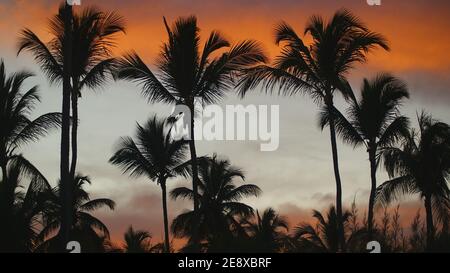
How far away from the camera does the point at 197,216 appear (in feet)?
66.0

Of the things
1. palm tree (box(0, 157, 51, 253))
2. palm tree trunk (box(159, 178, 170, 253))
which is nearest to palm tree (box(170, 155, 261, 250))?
palm tree trunk (box(159, 178, 170, 253))

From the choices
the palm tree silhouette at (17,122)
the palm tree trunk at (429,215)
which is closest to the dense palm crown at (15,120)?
the palm tree silhouette at (17,122)

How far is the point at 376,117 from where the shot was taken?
23703 millimetres

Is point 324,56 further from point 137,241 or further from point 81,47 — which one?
point 137,241

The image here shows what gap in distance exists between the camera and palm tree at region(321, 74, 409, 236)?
2361cm

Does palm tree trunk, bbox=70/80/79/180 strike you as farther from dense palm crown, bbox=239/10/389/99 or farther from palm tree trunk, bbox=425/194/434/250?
palm tree trunk, bbox=425/194/434/250

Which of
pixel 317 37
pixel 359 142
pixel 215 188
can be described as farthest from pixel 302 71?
pixel 215 188

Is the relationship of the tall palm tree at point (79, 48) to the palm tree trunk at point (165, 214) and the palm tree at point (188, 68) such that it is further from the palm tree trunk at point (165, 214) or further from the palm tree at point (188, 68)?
the palm tree trunk at point (165, 214)

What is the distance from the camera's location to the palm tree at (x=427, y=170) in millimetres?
24656

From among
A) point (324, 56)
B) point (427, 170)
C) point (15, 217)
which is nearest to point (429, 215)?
point (427, 170)

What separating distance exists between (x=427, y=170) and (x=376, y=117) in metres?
2.98

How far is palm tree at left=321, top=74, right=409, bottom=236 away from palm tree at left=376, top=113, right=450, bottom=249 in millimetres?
876
